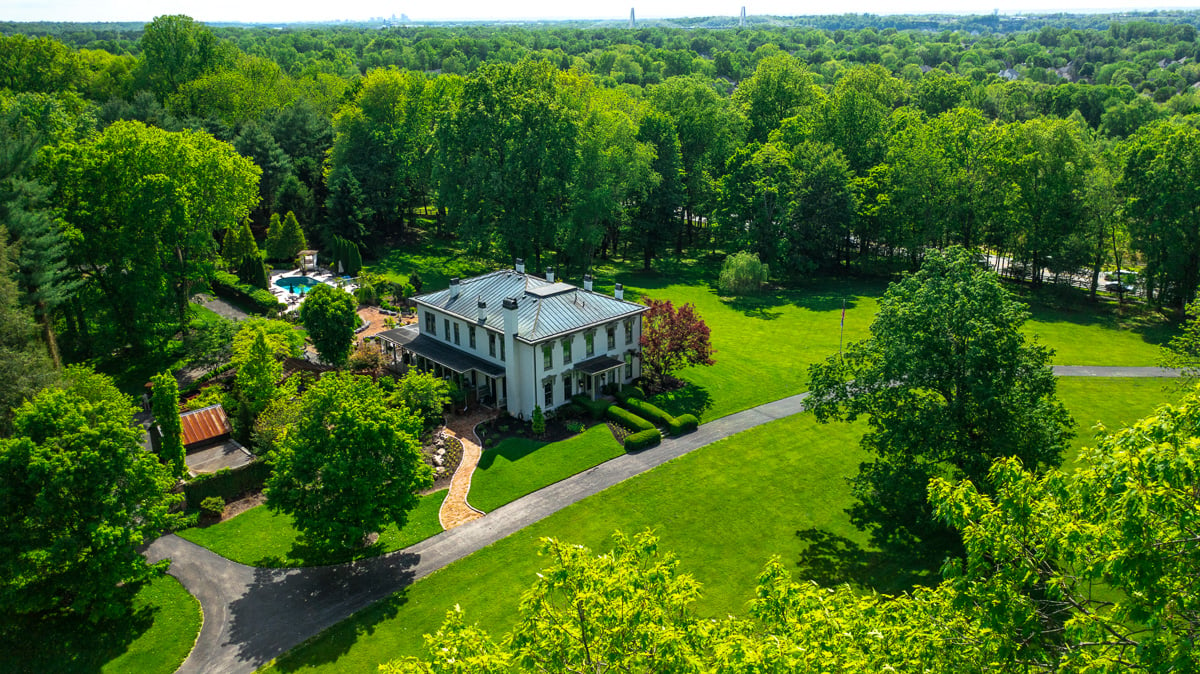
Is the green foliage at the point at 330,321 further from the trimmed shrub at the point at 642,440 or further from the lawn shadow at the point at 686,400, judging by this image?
the lawn shadow at the point at 686,400

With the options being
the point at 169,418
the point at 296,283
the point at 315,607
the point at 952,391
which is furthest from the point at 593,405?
the point at 296,283

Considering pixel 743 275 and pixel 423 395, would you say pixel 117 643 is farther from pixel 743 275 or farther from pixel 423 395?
pixel 743 275

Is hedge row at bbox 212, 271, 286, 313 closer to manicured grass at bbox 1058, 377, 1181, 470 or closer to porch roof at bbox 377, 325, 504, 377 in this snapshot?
porch roof at bbox 377, 325, 504, 377

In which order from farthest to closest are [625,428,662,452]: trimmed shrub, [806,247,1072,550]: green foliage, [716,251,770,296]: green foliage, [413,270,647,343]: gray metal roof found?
1. [716,251,770,296]: green foliage
2. [413,270,647,343]: gray metal roof
3. [625,428,662,452]: trimmed shrub
4. [806,247,1072,550]: green foliage

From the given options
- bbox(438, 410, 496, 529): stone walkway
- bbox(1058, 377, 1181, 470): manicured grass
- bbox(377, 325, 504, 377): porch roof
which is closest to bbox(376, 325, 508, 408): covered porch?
bbox(377, 325, 504, 377): porch roof

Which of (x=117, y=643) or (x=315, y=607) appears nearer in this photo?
(x=117, y=643)
